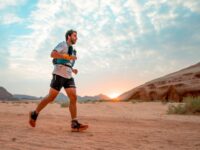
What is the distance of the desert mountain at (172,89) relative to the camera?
2333cm

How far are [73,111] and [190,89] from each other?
17699 millimetres

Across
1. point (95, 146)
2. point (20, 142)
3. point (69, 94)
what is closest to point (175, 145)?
point (95, 146)

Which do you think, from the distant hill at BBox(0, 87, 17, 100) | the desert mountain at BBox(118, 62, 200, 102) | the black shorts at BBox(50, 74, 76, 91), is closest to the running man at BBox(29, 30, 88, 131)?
the black shorts at BBox(50, 74, 76, 91)

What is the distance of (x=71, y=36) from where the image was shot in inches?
266

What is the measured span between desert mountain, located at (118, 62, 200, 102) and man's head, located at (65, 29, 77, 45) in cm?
1728

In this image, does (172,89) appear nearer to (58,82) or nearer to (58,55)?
(58,82)

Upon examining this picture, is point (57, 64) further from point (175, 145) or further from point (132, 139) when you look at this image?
point (175, 145)

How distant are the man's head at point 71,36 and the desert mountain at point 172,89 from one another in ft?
56.7

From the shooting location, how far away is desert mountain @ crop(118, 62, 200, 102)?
76.5 ft

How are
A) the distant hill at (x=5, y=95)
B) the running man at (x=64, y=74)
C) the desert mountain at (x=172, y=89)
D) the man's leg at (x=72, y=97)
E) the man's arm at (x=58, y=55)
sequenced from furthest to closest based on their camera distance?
the distant hill at (x=5, y=95) < the desert mountain at (x=172, y=89) < the man's leg at (x=72, y=97) < the running man at (x=64, y=74) < the man's arm at (x=58, y=55)

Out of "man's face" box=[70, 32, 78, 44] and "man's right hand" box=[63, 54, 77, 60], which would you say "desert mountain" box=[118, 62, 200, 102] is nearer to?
"man's face" box=[70, 32, 78, 44]

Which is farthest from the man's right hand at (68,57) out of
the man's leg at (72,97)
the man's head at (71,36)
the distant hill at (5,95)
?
the distant hill at (5,95)

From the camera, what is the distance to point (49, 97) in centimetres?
661

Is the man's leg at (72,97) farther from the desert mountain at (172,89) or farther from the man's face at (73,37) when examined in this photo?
the desert mountain at (172,89)
